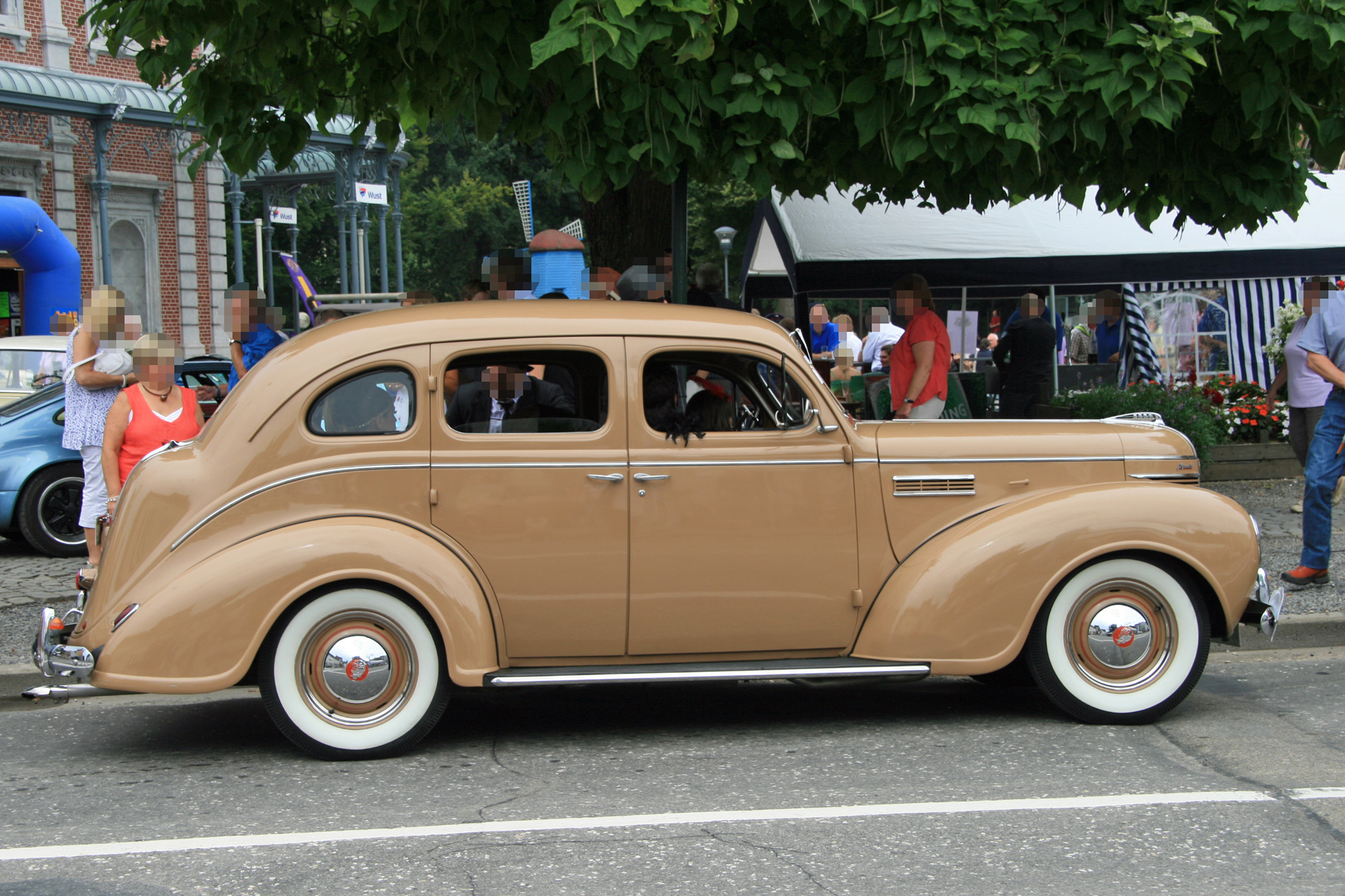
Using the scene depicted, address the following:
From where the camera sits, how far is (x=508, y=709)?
586cm

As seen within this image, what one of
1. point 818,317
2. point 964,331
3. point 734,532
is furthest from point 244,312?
point 964,331

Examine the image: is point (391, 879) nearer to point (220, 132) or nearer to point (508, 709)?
point (508, 709)

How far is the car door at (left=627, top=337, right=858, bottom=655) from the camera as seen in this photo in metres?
5.13

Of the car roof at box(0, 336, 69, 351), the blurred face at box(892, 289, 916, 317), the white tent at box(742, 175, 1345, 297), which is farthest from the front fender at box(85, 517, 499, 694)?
the white tent at box(742, 175, 1345, 297)

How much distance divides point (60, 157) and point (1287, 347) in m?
23.6

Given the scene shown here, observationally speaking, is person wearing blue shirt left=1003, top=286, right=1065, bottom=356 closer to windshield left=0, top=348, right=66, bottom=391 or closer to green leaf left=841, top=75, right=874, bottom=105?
green leaf left=841, top=75, right=874, bottom=105

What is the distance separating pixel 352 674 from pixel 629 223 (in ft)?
19.1

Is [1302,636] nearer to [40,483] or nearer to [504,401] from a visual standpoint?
[504,401]

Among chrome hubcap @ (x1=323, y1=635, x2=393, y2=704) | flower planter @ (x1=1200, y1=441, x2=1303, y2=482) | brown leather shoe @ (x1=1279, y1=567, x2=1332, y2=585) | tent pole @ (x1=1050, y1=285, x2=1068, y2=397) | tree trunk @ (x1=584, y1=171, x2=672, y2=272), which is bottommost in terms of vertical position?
brown leather shoe @ (x1=1279, y1=567, x2=1332, y2=585)

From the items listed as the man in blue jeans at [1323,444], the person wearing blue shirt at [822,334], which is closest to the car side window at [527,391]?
the man in blue jeans at [1323,444]

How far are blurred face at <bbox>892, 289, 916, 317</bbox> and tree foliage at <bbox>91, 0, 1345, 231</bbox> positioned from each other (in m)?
1.38

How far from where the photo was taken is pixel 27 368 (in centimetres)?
1051

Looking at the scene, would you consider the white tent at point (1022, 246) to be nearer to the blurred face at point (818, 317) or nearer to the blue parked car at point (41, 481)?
the blurred face at point (818, 317)

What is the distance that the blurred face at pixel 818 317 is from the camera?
14.0 meters
